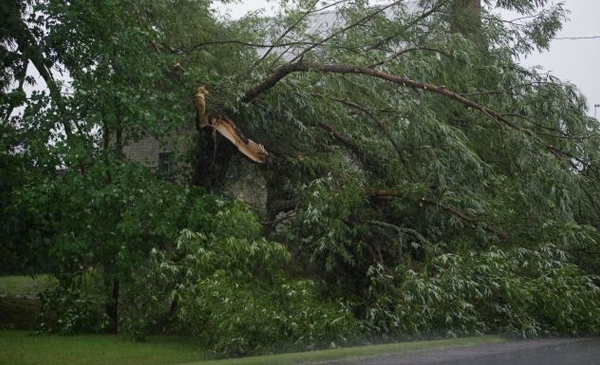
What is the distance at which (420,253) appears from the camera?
10211 mm

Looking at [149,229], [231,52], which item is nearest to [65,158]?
[149,229]

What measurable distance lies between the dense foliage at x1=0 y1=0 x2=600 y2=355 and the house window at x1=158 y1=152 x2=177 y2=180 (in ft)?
0.74

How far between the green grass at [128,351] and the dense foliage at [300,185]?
0.30 meters

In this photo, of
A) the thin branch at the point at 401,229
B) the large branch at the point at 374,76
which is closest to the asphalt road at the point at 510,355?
the thin branch at the point at 401,229

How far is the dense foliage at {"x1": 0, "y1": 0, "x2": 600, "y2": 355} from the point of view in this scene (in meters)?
8.91

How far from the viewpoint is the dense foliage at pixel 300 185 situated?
8.91 metres

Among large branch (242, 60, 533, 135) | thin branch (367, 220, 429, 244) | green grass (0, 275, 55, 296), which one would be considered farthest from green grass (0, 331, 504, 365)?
green grass (0, 275, 55, 296)

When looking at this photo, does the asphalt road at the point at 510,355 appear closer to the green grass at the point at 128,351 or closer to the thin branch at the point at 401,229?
the green grass at the point at 128,351

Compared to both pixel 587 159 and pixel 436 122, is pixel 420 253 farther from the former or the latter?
pixel 587 159

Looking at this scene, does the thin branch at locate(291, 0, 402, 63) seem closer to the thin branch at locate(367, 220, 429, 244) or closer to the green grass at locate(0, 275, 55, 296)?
the thin branch at locate(367, 220, 429, 244)

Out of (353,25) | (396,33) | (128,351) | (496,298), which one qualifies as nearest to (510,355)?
(496,298)

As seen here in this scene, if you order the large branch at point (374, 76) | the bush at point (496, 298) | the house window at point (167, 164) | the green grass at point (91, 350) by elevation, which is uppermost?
the large branch at point (374, 76)

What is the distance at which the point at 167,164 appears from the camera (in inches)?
452

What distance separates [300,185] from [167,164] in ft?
6.63
